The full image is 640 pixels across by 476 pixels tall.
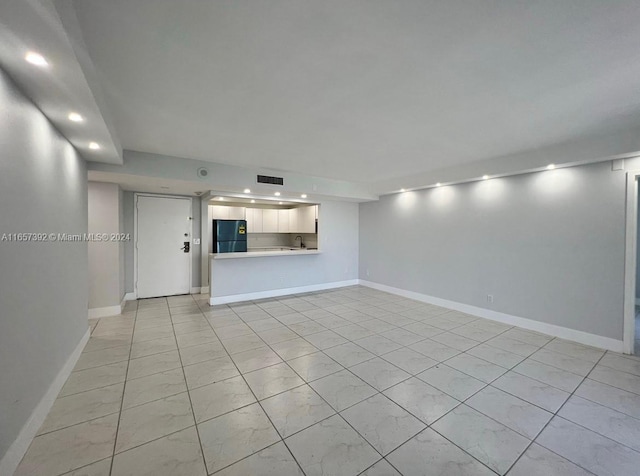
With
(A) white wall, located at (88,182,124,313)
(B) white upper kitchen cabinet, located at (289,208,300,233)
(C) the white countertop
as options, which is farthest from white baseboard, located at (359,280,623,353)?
(A) white wall, located at (88,182,124,313)

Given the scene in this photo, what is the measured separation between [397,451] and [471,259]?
3870mm

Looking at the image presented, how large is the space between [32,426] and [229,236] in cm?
382

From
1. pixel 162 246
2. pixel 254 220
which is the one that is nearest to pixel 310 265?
pixel 254 220

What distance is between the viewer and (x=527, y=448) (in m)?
1.77

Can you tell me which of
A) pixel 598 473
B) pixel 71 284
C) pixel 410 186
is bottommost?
pixel 598 473

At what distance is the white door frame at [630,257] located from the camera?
10.2ft

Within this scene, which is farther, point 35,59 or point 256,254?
point 256,254

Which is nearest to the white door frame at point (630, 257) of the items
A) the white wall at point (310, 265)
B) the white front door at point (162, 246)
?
the white wall at point (310, 265)

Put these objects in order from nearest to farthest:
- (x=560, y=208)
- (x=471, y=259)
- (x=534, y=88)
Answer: (x=534, y=88) < (x=560, y=208) < (x=471, y=259)

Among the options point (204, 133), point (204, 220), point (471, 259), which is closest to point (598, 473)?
point (471, 259)

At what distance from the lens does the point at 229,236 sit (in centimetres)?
538

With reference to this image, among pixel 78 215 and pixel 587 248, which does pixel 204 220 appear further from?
pixel 587 248

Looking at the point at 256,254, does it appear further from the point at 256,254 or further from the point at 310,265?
the point at 310,265

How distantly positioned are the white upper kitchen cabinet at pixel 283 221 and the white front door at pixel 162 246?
7.00 feet
